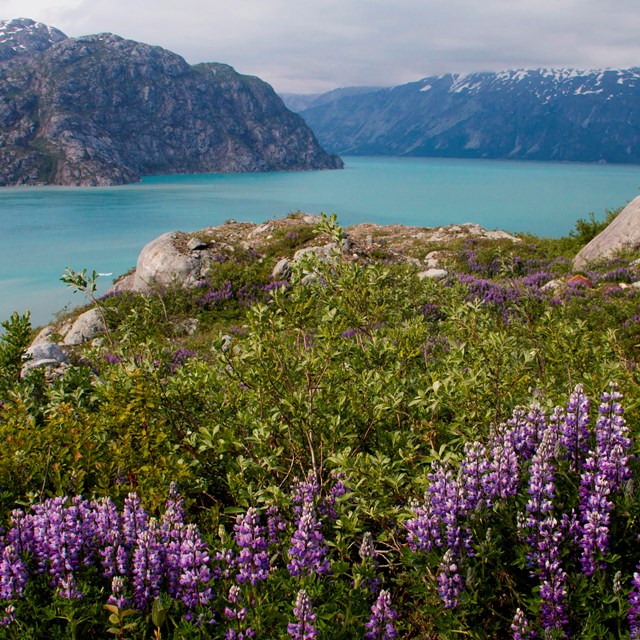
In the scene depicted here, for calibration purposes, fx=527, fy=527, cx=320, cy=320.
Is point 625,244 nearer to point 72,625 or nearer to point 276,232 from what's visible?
point 276,232

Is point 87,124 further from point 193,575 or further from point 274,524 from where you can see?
point 193,575

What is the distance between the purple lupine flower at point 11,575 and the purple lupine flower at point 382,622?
5.74ft

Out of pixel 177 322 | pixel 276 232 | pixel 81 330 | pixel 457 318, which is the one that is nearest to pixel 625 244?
pixel 276 232

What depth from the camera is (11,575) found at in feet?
8.83

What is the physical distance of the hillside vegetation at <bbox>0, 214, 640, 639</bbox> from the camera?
102 inches

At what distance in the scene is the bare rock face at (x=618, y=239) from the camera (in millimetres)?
18688

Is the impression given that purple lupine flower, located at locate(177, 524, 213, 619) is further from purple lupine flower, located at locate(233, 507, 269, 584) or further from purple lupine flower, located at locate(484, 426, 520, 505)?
purple lupine flower, located at locate(484, 426, 520, 505)

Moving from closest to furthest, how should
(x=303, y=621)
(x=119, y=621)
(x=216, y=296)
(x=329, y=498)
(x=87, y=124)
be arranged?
(x=303, y=621) < (x=119, y=621) < (x=329, y=498) < (x=216, y=296) < (x=87, y=124)

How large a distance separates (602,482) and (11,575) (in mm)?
3032

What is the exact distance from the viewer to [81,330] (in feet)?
51.5

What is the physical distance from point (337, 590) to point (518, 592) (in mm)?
1082

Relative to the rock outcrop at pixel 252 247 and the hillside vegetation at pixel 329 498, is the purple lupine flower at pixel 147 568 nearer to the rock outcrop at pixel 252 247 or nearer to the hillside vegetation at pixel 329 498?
the hillside vegetation at pixel 329 498

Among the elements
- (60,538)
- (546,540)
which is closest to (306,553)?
(546,540)

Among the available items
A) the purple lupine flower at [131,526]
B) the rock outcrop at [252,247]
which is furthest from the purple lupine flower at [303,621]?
the rock outcrop at [252,247]
